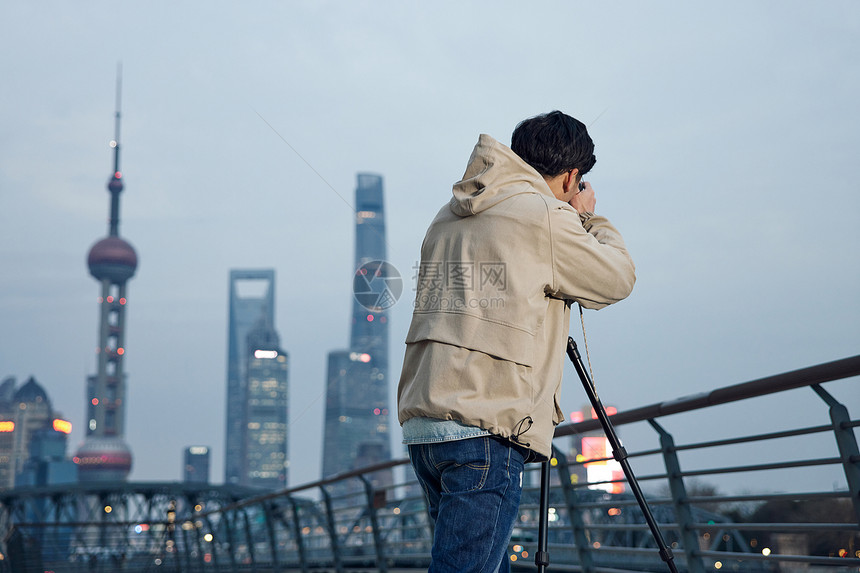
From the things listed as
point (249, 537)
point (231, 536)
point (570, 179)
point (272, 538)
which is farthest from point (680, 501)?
point (231, 536)

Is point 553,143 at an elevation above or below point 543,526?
above

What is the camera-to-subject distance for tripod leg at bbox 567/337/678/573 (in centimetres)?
181

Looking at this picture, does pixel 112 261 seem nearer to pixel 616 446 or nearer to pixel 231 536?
pixel 231 536

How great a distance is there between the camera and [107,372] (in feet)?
371

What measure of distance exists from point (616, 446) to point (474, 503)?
0.65m

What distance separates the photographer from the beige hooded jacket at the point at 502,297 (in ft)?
4.58

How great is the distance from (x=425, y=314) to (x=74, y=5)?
97.8m

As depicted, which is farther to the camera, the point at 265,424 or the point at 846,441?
the point at 265,424

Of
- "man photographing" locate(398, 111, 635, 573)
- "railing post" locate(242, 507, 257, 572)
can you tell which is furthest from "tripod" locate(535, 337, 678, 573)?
"railing post" locate(242, 507, 257, 572)

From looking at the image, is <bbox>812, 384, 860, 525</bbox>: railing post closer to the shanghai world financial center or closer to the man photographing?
the man photographing

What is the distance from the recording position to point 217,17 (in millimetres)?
4121

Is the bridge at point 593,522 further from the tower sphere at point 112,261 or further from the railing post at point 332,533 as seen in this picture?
the tower sphere at point 112,261

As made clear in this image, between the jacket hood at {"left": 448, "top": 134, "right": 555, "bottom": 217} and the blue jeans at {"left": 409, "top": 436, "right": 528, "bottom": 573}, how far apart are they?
42cm

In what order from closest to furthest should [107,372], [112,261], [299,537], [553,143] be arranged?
[553,143] < [299,537] < [107,372] < [112,261]
